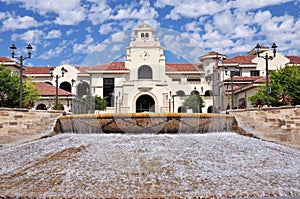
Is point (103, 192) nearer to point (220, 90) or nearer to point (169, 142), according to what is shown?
point (169, 142)

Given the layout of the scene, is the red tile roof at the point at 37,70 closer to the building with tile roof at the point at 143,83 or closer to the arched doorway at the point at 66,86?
the arched doorway at the point at 66,86

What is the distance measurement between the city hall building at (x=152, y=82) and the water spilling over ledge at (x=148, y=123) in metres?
7.13

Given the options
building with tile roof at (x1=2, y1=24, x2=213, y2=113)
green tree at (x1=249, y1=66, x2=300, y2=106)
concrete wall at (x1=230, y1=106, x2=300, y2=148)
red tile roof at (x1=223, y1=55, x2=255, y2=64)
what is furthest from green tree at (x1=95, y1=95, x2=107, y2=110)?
red tile roof at (x1=223, y1=55, x2=255, y2=64)

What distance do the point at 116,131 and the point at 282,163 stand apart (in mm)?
4479

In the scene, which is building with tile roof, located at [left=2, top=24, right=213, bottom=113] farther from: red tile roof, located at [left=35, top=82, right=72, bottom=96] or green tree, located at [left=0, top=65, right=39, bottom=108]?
green tree, located at [left=0, top=65, right=39, bottom=108]

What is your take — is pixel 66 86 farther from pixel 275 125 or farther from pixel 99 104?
pixel 275 125

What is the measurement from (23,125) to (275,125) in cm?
943

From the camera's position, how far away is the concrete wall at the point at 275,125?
11648 mm

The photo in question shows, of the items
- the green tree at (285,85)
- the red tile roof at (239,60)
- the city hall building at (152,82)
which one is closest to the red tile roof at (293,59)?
the city hall building at (152,82)

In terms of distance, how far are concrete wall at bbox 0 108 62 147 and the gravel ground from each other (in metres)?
3.88

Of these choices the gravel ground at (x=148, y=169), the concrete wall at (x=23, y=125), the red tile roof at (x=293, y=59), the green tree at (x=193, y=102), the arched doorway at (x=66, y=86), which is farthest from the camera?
the arched doorway at (x=66, y=86)

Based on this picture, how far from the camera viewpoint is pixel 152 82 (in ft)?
62.1

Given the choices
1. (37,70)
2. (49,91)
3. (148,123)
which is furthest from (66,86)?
(148,123)

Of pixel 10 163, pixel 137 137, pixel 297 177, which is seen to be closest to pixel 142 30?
pixel 137 137
